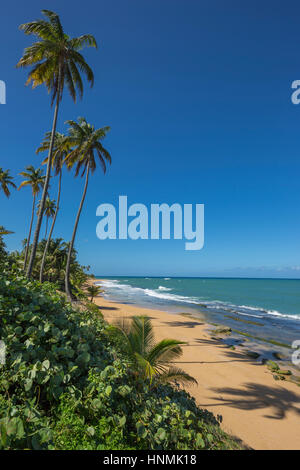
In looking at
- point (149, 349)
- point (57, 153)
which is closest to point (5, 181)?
point (57, 153)

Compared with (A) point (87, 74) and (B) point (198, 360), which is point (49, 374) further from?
(A) point (87, 74)

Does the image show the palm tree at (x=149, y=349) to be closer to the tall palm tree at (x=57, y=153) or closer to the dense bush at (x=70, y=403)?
the dense bush at (x=70, y=403)

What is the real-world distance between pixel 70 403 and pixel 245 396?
8395 millimetres

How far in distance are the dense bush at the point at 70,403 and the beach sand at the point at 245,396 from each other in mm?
4241

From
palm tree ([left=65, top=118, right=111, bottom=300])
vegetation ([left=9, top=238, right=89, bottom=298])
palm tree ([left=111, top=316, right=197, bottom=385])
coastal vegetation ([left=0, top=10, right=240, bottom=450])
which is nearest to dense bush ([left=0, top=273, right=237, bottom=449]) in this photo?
coastal vegetation ([left=0, top=10, right=240, bottom=450])

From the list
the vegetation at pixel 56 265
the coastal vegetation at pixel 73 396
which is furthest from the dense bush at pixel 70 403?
the vegetation at pixel 56 265

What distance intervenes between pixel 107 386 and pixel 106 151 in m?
20.5

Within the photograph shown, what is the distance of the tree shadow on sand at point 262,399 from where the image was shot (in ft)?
24.9

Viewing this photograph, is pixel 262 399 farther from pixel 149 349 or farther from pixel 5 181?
pixel 5 181

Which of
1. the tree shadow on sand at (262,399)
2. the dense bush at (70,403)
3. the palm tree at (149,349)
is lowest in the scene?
the tree shadow on sand at (262,399)

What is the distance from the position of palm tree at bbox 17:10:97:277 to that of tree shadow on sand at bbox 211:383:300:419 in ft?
38.3

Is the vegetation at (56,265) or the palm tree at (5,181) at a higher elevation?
the palm tree at (5,181)
